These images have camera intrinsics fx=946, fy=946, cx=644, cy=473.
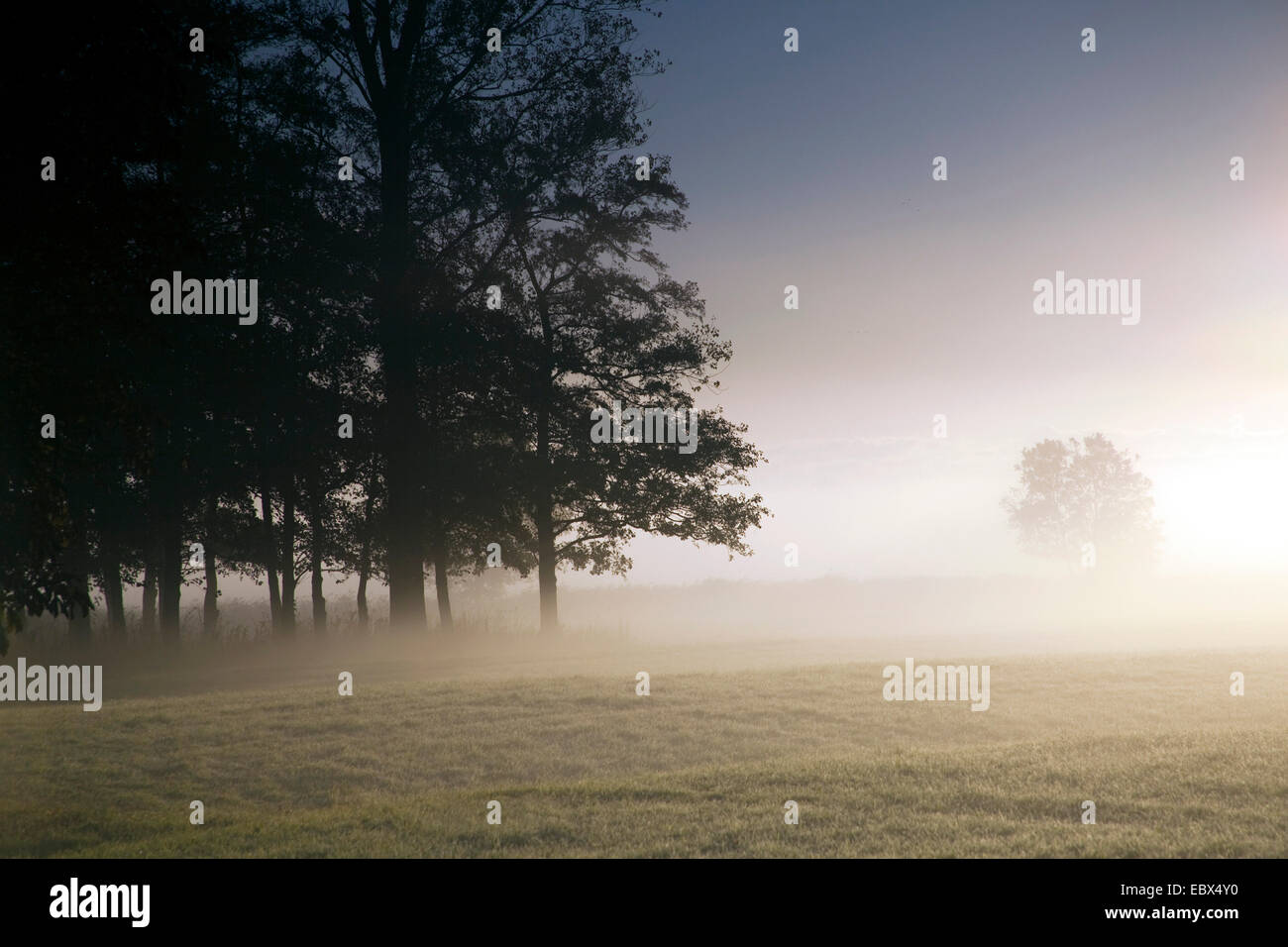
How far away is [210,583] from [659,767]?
2617cm

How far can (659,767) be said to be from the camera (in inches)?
436

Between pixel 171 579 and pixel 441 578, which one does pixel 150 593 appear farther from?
pixel 441 578

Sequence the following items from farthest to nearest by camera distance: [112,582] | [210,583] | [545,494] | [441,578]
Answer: [210,583] < [441,578] < [112,582] < [545,494]

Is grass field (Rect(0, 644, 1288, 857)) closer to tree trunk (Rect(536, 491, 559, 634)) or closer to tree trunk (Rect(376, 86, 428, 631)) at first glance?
tree trunk (Rect(376, 86, 428, 631))

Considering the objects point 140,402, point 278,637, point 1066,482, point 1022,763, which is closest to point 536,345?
point 278,637

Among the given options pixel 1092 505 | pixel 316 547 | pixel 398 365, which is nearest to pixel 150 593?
pixel 316 547

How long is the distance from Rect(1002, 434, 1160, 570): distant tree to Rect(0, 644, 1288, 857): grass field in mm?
57349

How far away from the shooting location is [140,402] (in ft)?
33.8

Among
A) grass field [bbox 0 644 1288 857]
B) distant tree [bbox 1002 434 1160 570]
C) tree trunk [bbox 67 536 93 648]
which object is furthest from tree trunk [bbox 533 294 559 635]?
distant tree [bbox 1002 434 1160 570]

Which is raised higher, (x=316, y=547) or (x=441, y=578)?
(x=316, y=547)

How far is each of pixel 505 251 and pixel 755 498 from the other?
1102 cm

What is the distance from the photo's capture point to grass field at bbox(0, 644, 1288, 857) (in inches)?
302

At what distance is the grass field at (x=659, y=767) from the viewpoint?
7.68 m
